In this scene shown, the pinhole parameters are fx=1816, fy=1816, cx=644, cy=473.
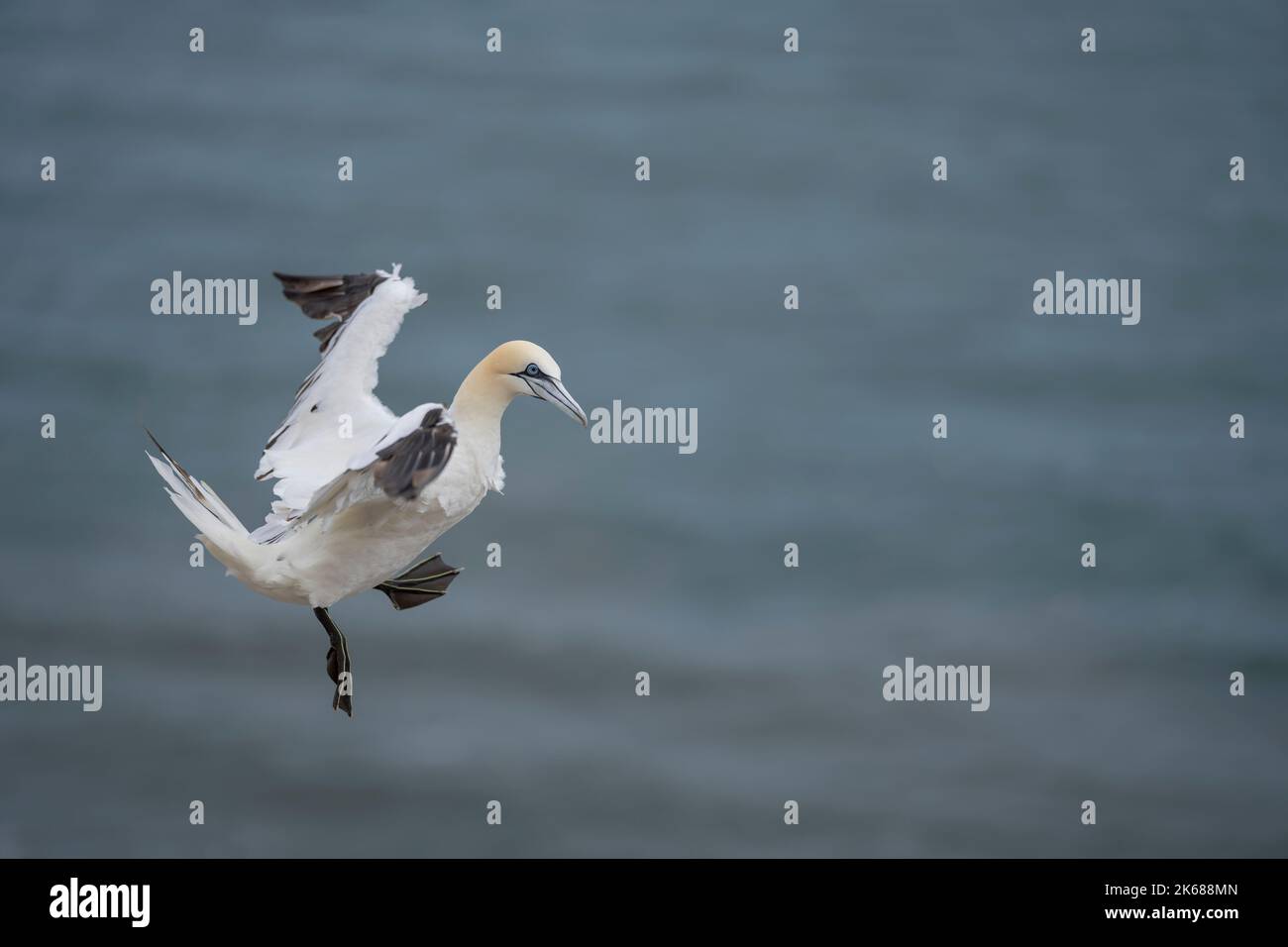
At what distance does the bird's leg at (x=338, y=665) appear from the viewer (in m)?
5.98

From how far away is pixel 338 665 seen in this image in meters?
6.02

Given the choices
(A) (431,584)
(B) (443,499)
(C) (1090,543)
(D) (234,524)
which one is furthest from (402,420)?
(C) (1090,543)

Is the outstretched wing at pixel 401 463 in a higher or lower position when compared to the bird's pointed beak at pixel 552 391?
lower

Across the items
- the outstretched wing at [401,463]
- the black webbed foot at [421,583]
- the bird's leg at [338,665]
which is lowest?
the bird's leg at [338,665]

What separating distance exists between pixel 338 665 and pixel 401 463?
3.60ft

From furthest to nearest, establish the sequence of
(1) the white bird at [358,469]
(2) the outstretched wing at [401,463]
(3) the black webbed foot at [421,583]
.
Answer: (3) the black webbed foot at [421,583] < (1) the white bird at [358,469] < (2) the outstretched wing at [401,463]

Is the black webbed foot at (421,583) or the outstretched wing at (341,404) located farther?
the black webbed foot at (421,583)

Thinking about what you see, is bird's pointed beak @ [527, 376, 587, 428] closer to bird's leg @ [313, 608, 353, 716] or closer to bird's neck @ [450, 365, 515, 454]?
bird's neck @ [450, 365, 515, 454]

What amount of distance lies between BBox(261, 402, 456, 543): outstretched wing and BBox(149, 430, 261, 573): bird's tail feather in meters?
0.37

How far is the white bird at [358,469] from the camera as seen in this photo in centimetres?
540

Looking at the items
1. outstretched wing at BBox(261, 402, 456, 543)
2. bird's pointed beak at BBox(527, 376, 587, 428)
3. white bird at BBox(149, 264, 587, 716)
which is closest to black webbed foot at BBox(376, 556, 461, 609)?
white bird at BBox(149, 264, 587, 716)

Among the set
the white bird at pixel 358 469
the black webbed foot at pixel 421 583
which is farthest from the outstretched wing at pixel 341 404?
the black webbed foot at pixel 421 583

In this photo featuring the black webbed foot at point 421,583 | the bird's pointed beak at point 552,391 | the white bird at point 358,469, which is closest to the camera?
the white bird at point 358,469

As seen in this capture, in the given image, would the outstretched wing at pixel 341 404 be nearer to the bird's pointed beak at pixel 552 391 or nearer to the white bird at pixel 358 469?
the white bird at pixel 358 469
